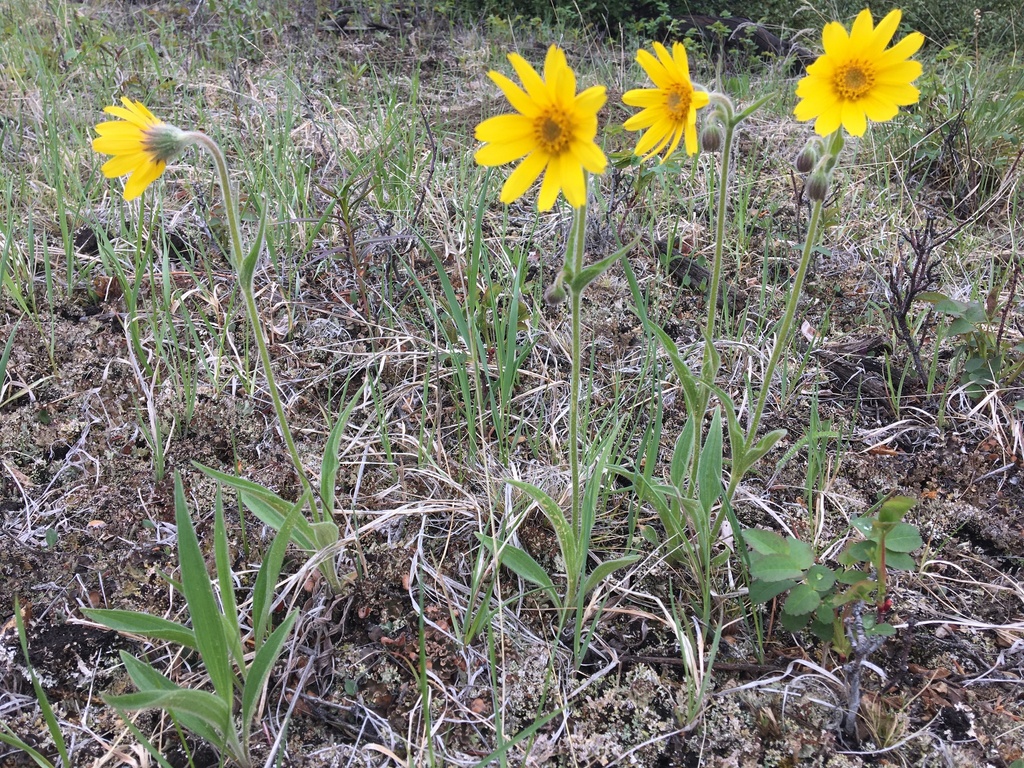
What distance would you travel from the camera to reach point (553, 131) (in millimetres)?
1428

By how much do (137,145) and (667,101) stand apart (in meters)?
1.24

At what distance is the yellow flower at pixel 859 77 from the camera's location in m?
1.59

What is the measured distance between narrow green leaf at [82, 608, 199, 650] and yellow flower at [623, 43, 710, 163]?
4.83ft

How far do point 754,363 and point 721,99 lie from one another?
4.10ft

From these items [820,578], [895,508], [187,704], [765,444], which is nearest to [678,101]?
[765,444]

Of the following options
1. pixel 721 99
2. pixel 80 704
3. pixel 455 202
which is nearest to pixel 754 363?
pixel 721 99

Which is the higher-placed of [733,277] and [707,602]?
[733,277]

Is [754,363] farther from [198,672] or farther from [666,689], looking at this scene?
[198,672]

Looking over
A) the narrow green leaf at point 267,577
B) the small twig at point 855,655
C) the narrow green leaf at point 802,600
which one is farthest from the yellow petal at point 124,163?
the small twig at point 855,655

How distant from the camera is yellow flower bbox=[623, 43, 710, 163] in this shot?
1.53 meters

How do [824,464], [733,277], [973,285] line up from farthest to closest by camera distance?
[733,277]
[973,285]
[824,464]

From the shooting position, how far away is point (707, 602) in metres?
1.64

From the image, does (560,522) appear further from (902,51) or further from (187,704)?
(902,51)

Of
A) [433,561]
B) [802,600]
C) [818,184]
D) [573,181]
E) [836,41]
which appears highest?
[836,41]
